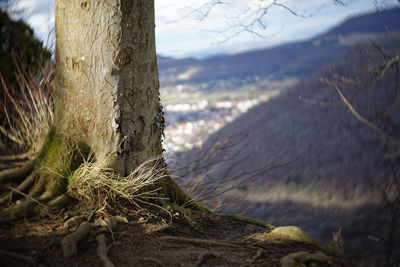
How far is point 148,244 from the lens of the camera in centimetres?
208

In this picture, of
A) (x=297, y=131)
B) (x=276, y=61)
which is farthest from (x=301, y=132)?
(x=276, y=61)

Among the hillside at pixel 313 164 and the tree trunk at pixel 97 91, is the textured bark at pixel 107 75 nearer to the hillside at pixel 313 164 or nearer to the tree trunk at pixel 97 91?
the tree trunk at pixel 97 91

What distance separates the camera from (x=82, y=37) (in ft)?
7.43

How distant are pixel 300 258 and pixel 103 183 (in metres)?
1.50

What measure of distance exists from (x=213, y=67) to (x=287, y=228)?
5081 centimetres

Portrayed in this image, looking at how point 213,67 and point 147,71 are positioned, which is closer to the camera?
point 147,71

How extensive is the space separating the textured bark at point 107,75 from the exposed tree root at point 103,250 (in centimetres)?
58

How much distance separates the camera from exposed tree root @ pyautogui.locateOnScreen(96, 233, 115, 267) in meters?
1.78

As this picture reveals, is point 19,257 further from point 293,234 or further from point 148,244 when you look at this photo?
point 293,234

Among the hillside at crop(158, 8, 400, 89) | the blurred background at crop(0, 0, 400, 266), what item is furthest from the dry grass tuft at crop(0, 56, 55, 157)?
the hillside at crop(158, 8, 400, 89)

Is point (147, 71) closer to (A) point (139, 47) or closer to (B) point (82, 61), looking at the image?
(A) point (139, 47)

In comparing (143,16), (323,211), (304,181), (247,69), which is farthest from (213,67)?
(143,16)

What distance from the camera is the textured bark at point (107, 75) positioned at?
7.41ft

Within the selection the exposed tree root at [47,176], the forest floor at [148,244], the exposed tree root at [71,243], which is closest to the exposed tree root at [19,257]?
the forest floor at [148,244]
